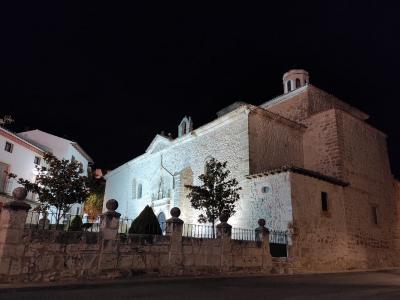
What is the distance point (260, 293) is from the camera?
7.15 meters

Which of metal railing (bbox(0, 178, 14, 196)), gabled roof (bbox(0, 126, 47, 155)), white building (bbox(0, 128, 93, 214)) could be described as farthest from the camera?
white building (bbox(0, 128, 93, 214))

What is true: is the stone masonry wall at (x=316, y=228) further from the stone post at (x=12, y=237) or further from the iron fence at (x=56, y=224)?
the stone post at (x=12, y=237)

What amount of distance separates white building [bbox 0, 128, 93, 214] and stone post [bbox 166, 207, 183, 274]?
1645 centimetres

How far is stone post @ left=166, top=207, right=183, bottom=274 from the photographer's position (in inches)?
409

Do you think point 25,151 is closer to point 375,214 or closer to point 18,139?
point 18,139

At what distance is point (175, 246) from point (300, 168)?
291 inches

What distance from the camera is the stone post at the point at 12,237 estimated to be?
7.47m

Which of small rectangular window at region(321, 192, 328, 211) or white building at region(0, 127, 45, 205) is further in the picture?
white building at region(0, 127, 45, 205)

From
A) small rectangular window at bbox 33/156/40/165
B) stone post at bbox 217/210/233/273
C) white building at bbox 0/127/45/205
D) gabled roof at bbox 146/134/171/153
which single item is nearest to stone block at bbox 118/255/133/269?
stone post at bbox 217/210/233/273

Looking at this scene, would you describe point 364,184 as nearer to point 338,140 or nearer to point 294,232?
point 338,140

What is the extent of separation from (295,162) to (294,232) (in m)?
7.22

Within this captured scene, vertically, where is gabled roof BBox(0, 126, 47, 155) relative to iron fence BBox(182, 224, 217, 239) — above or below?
above

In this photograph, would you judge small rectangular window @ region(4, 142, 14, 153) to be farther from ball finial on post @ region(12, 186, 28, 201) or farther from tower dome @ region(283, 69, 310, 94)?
tower dome @ region(283, 69, 310, 94)

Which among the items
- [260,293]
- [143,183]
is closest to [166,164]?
[143,183]
